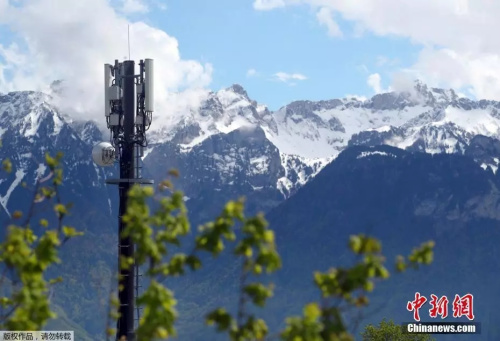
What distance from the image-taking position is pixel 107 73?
5531 centimetres

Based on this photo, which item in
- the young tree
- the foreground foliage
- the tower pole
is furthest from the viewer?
the young tree

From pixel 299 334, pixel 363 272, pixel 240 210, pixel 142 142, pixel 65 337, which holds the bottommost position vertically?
pixel 299 334

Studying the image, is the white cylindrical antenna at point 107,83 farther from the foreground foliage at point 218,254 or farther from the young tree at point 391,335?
the young tree at point 391,335

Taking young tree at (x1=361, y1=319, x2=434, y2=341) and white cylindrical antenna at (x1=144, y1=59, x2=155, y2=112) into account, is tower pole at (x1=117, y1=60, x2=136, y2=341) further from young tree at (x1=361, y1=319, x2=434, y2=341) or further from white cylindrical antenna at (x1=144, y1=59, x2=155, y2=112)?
young tree at (x1=361, y1=319, x2=434, y2=341)

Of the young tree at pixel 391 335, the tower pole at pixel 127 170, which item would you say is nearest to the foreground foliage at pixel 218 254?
the tower pole at pixel 127 170

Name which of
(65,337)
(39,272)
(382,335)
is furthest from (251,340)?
(382,335)

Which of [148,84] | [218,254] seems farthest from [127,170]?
[218,254]

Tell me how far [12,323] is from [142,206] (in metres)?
2.80

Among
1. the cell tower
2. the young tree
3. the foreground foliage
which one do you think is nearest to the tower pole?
the cell tower

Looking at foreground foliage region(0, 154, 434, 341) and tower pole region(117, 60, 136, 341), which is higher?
tower pole region(117, 60, 136, 341)

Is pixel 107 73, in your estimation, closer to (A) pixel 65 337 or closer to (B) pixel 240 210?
(A) pixel 65 337

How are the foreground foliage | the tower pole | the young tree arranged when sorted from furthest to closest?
the young tree < the tower pole < the foreground foliage

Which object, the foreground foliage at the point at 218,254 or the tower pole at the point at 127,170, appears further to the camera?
the tower pole at the point at 127,170

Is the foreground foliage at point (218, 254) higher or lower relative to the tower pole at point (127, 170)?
lower
